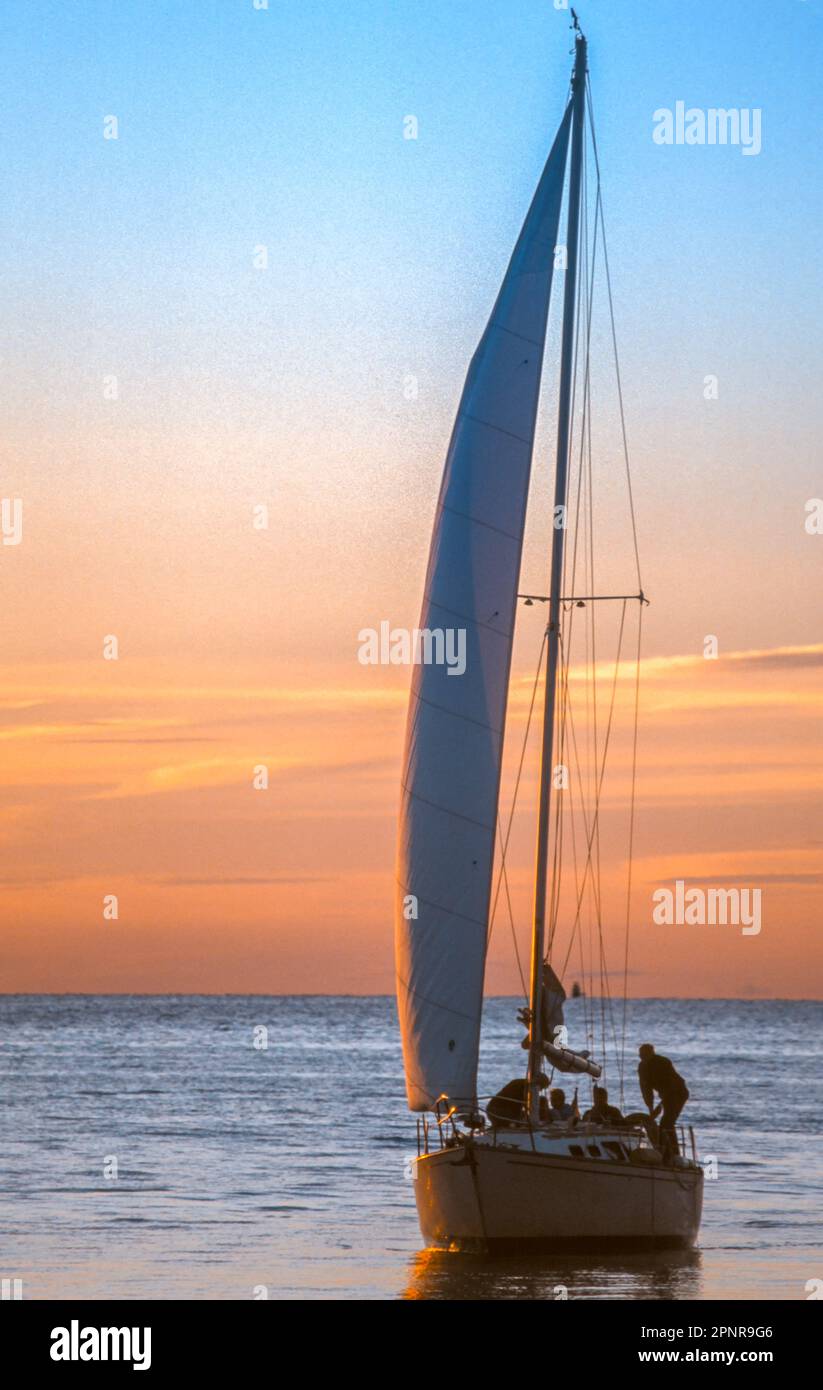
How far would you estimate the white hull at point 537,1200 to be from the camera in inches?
834

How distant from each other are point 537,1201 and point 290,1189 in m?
11.8

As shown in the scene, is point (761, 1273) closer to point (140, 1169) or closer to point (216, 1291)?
point (216, 1291)

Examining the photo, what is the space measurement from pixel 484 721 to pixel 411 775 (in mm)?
1106

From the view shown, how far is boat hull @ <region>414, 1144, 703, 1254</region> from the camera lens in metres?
21.2

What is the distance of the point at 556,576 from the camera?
23.4 metres

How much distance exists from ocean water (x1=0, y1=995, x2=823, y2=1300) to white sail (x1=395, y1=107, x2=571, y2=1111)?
2.53 meters

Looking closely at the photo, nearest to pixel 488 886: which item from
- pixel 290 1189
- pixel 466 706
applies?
pixel 466 706

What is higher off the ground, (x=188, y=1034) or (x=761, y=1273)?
(x=761, y=1273)

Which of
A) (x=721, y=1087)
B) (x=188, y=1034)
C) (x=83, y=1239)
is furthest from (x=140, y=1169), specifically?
(x=188, y=1034)

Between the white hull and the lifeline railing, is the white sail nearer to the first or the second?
the lifeline railing
